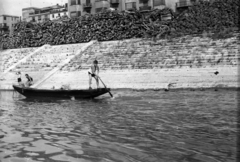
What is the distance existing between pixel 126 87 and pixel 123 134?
452 inches

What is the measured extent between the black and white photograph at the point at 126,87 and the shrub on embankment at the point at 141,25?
0.09 m

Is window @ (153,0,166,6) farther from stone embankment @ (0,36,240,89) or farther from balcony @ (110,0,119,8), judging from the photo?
stone embankment @ (0,36,240,89)

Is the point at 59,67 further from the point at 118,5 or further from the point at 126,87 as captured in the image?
the point at 118,5

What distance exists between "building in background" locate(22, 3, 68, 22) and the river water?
63.5 m

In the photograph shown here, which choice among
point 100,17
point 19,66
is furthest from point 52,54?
point 100,17

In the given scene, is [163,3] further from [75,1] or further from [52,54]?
[52,54]

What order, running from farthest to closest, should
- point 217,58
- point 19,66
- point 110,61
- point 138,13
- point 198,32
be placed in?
point 138,13
point 19,66
point 198,32
point 110,61
point 217,58

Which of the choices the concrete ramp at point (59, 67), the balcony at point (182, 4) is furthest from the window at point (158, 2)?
the concrete ramp at point (59, 67)

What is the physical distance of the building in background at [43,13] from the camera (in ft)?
237

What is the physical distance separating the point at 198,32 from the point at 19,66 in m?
15.4

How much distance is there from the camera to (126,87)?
61.5 ft

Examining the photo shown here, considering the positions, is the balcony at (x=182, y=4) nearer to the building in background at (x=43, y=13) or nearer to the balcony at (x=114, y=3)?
the balcony at (x=114, y=3)

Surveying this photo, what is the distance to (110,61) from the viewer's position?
22172mm

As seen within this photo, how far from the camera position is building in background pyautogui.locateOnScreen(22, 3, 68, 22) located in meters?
72.1
